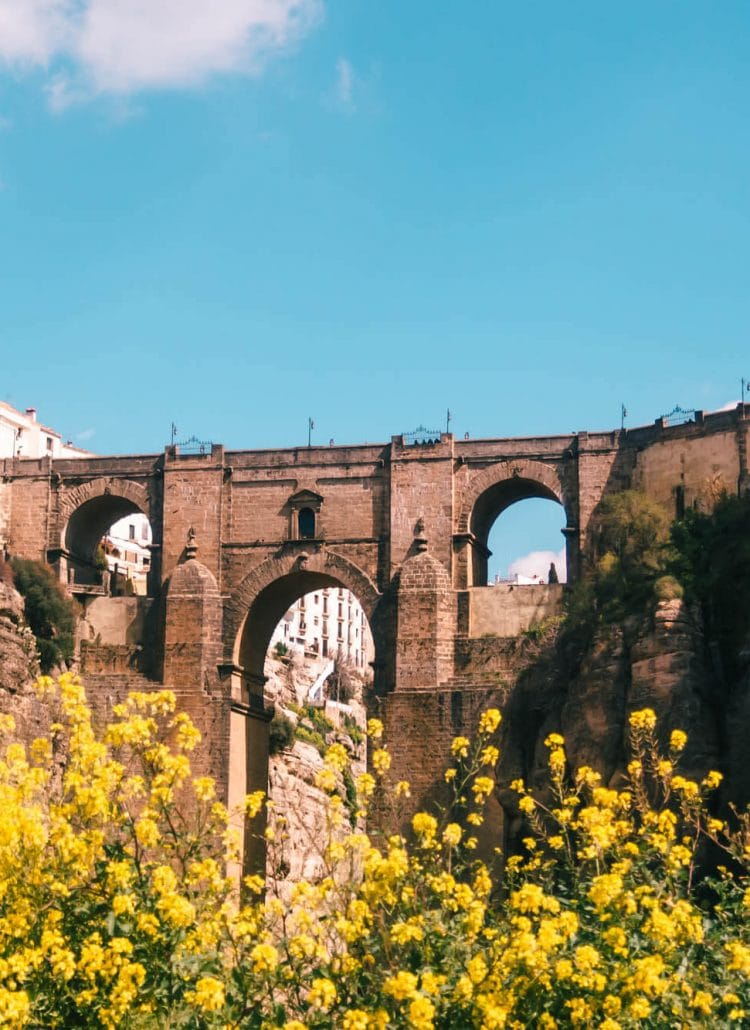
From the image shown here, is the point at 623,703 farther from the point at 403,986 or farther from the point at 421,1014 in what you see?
the point at 421,1014

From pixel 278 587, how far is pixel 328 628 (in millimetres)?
62489

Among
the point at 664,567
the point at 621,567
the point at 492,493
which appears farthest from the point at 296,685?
the point at 664,567

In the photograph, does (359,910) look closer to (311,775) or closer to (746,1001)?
(746,1001)

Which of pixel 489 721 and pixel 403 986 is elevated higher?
pixel 489 721

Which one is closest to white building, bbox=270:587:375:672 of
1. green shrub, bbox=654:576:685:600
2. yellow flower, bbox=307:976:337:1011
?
green shrub, bbox=654:576:685:600

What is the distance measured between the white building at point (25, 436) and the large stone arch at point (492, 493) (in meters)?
32.9

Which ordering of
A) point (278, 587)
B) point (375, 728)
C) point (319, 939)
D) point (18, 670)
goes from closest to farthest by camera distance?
point (319, 939) < point (375, 728) < point (18, 670) < point (278, 587)

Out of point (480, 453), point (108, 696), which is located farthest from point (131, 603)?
point (480, 453)

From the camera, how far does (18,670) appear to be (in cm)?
4850

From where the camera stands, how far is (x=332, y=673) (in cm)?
9294

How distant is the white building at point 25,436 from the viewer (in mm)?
79812

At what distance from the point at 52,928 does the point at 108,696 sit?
32507 mm

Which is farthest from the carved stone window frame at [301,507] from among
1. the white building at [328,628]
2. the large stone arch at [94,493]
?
the white building at [328,628]

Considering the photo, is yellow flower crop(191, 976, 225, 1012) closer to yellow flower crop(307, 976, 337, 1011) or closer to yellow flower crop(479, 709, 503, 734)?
yellow flower crop(307, 976, 337, 1011)
